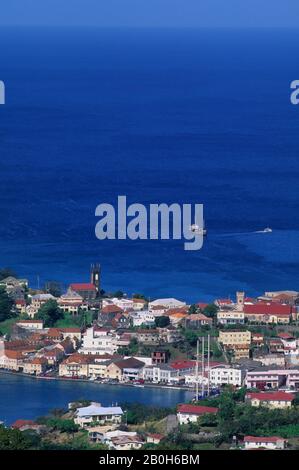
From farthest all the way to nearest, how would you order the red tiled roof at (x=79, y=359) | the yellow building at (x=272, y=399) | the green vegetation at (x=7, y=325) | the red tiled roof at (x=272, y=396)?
the green vegetation at (x=7, y=325) < the red tiled roof at (x=79, y=359) < the red tiled roof at (x=272, y=396) < the yellow building at (x=272, y=399)

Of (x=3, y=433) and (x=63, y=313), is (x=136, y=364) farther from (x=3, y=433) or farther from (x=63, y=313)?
(x=3, y=433)

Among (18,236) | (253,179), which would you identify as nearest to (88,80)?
(253,179)

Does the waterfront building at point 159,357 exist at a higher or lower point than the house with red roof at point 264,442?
higher

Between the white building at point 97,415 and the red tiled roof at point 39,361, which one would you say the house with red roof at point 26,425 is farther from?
the red tiled roof at point 39,361

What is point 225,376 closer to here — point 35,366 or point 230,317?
point 35,366

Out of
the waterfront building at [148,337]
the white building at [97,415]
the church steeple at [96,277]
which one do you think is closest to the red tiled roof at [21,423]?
the white building at [97,415]

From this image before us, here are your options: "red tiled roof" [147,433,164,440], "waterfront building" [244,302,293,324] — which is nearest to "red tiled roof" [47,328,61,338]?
"waterfront building" [244,302,293,324]

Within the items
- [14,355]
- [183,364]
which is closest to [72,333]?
[14,355]
